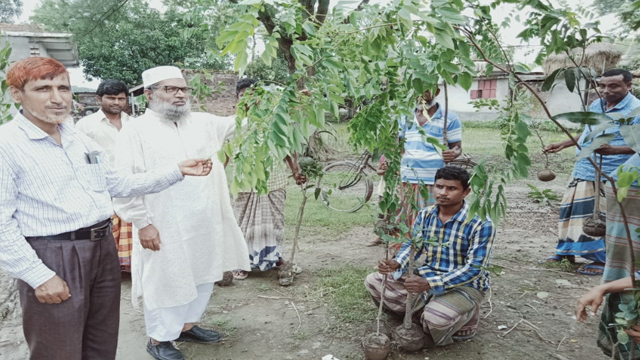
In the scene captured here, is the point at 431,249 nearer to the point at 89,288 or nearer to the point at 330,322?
the point at 330,322

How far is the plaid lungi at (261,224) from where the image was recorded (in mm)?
4473

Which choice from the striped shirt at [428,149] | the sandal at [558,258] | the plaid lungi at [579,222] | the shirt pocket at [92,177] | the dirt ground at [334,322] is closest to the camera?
the shirt pocket at [92,177]

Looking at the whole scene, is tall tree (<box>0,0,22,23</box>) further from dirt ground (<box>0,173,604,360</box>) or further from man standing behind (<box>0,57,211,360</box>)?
man standing behind (<box>0,57,211,360</box>)

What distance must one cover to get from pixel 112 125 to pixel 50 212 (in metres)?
2.60

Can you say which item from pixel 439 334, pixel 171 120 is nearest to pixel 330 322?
pixel 439 334

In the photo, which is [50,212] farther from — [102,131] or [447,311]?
[102,131]

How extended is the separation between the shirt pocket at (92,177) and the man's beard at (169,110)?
0.79 meters

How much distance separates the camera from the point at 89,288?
2.23 metres

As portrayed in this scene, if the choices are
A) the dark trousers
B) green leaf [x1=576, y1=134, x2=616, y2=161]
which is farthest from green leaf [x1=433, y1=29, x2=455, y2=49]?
the dark trousers

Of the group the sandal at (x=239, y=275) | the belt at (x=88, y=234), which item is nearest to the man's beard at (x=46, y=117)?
the belt at (x=88, y=234)

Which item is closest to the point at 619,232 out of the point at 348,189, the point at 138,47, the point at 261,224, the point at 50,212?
the point at 50,212

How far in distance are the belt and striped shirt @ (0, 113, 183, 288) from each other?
0.10 ft

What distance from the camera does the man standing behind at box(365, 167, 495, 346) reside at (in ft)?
9.50

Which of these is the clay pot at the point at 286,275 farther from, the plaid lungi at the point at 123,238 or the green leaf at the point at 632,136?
the green leaf at the point at 632,136
